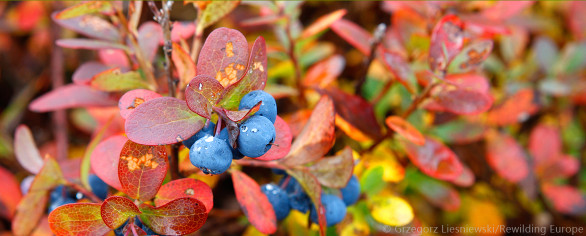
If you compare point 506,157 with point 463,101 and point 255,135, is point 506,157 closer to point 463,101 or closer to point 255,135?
point 463,101

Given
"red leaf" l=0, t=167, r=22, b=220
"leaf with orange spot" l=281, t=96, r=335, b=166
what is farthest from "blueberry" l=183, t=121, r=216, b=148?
"red leaf" l=0, t=167, r=22, b=220

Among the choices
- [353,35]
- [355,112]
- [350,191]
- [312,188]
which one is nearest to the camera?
[312,188]

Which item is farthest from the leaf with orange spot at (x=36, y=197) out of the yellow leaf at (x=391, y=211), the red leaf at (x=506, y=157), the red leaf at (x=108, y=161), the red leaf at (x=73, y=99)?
the red leaf at (x=506, y=157)

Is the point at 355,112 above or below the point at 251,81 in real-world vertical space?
below

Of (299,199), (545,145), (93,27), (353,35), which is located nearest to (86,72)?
(93,27)

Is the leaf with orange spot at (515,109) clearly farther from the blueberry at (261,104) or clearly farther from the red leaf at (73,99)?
the red leaf at (73,99)
